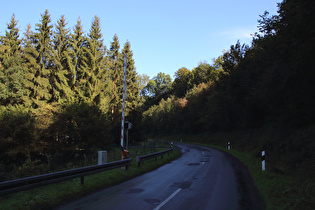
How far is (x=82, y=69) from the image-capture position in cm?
3506

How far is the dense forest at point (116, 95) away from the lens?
13134mm

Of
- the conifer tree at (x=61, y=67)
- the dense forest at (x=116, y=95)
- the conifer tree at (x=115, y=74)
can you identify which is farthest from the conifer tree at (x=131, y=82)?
the conifer tree at (x=61, y=67)

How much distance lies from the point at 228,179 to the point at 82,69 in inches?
1204

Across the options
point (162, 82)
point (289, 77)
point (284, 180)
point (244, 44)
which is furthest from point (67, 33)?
point (162, 82)

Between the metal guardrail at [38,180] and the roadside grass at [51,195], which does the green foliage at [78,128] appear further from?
the metal guardrail at [38,180]

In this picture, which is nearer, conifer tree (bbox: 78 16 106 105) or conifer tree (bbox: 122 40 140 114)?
conifer tree (bbox: 78 16 106 105)

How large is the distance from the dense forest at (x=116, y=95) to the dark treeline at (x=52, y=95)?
11 centimetres

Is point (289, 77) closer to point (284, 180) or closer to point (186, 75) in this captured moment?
point (284, 180)

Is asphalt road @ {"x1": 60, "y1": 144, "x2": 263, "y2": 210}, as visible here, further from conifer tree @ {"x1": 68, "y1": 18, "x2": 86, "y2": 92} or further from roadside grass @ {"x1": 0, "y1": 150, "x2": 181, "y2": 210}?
conifer tree @ {"x1": 68, "y1": 18, "x2": 86, "y2": 92}

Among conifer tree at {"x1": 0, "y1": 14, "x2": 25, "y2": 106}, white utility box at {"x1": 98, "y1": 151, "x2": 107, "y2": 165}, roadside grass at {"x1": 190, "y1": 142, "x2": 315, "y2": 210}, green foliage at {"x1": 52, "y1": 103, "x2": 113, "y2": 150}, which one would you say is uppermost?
conifer tree at {"x1": 0, "y1": 14, "x2": 25, "y2": 106}

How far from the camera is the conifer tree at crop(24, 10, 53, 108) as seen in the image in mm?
31375

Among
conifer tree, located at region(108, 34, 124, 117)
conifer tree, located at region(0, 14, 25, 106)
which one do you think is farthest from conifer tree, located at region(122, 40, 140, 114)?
conifer tree, located at region(0, 14, 25, 106)

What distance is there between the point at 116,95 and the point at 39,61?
1589 centimetres

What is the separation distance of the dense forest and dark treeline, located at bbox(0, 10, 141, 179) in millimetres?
113
